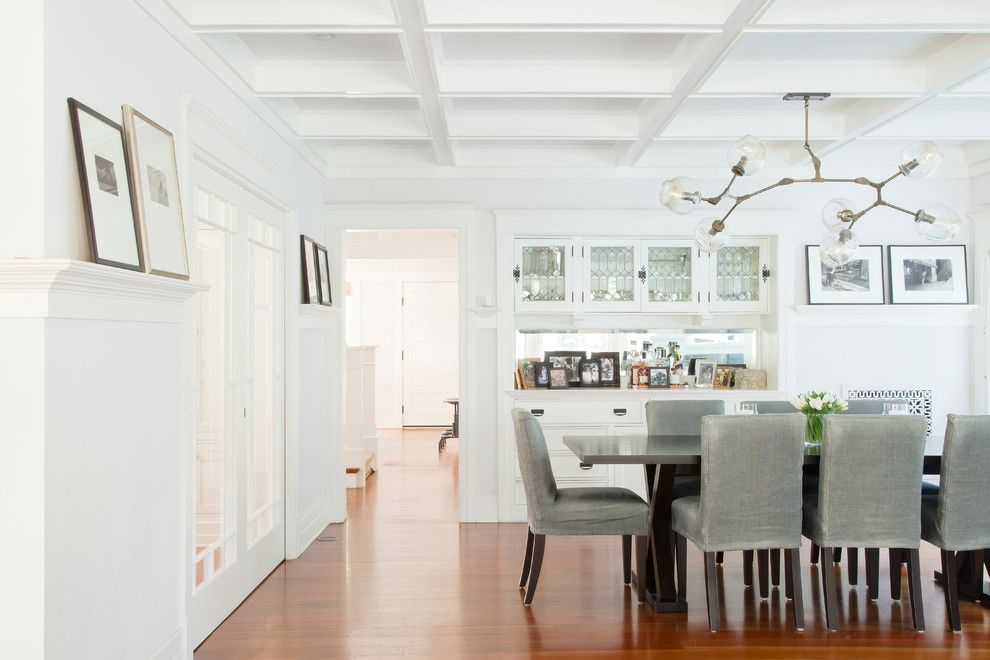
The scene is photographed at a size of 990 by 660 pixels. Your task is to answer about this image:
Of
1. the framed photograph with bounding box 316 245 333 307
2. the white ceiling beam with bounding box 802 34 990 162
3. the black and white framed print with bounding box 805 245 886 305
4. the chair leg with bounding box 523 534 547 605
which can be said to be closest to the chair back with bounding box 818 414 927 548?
the chair leg with bounding box 523 534 547 605

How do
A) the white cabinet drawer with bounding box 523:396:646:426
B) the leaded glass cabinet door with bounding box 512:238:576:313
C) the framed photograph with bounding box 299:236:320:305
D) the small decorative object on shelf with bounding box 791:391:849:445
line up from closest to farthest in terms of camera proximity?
the small decorative object on shelf with bounding box 791:391:849:445 → the framed photograph with bounding box 299:236:320:305 → the white cabinet drawer with bounding box 523:396:646:426 → the leaded glass cabinet door with bounding box 512:238:576:313

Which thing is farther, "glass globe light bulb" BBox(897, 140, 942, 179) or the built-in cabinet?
the built-in cabinet

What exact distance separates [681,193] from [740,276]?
8.36 feet

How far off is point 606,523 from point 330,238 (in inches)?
121

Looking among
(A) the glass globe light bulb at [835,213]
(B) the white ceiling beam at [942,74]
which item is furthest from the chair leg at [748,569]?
(B) the white ceiling beam at [942,74]

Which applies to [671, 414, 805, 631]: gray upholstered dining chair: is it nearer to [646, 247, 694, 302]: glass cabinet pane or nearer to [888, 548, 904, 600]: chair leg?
[888, 548, 904, 600]: chair leg

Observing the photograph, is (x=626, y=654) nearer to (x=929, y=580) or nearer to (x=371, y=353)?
(x=929, y=580)

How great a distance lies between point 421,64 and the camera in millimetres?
3641

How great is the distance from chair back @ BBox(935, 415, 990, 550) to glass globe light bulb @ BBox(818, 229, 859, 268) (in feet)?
3.23

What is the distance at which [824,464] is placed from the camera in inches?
140

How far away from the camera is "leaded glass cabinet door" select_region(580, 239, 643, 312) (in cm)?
584

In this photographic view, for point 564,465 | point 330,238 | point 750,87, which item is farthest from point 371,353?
point 750,87

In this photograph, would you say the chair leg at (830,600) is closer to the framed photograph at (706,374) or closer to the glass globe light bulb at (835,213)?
the glass globe light bulb at (835,213)

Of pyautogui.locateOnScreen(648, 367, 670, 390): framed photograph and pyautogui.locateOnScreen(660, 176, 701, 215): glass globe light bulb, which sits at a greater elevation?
pyautogui.locateOnScreen(660, 176, 701, 215): glass globe light bulb
